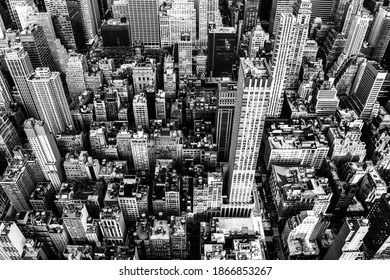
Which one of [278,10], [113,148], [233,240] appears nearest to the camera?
[233,240]

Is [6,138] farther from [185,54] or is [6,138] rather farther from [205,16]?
[205,16]

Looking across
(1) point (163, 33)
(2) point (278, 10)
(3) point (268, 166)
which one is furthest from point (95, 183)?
(2) point (278, 10)

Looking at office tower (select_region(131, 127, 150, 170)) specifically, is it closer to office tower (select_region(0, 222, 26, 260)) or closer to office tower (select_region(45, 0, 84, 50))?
office tower (select_region(0, 222, 26, 260))

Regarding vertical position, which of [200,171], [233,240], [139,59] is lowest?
[233,240]

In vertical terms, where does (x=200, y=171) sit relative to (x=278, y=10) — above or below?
below

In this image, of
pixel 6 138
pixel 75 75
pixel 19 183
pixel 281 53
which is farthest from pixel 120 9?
pixel 19 183
